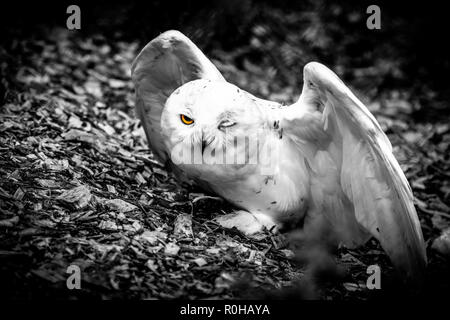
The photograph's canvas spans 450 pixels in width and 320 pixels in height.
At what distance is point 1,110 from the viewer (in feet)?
11.6

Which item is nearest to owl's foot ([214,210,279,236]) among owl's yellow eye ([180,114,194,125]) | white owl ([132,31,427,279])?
white owl ([132,31,427,279])

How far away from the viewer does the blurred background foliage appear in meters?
4.80

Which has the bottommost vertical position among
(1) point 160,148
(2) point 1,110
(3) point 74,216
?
(3) point 74,216

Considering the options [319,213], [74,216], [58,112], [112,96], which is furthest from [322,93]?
[112,96]

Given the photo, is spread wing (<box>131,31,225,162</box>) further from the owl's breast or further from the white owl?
the owl's breast

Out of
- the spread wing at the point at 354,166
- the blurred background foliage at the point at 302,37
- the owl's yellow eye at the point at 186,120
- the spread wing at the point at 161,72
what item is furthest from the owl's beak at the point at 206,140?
the blurred background foliage at the point at 302,37

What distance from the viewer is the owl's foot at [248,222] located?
9.53 feet

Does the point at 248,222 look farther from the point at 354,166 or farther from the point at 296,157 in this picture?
the point at 354,166

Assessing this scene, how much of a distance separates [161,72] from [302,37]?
2795mm

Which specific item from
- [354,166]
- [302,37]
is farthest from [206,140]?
[302,37]

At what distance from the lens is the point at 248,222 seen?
2.94m
